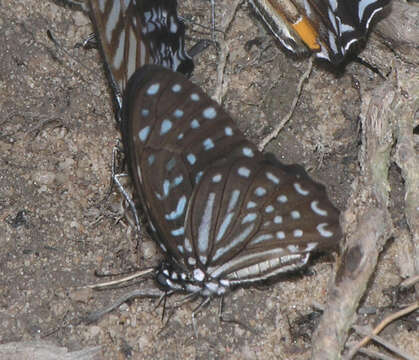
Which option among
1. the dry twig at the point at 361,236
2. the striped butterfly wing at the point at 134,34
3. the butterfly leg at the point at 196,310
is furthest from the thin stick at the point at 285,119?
the butterfly leg at the point at 196,310

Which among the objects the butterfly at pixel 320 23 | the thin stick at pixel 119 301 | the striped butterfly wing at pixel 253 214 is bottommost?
the thin stick at pixel 119 301

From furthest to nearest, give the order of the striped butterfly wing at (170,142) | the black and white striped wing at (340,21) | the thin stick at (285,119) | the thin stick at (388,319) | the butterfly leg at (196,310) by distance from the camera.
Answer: the thin stick at (285,119), the black and white striped wing at (340,21), the butterfly leg at (196,310), the thin stick at (388,319), the striped butterfly wing at (170,142)

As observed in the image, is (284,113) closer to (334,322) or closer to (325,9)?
(325,9)

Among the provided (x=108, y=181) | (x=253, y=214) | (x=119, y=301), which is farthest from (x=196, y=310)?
(x=108, y=181)

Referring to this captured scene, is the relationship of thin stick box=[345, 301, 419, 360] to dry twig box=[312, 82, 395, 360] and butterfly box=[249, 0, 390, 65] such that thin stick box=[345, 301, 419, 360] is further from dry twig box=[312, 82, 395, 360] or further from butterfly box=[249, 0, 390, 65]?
butterfly box=[249, 0, 390, 65]

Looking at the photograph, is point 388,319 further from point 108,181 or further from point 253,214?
point 108,181

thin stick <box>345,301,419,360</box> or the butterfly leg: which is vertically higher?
thin stick <box>345,301,419,360</box>

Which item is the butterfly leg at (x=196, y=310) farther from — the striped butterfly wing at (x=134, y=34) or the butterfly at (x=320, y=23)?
the butterfly at (x=320, y=23)

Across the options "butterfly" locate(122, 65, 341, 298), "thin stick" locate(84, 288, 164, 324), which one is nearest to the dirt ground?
"thin stick" locate(84, 288, 164, 324)
